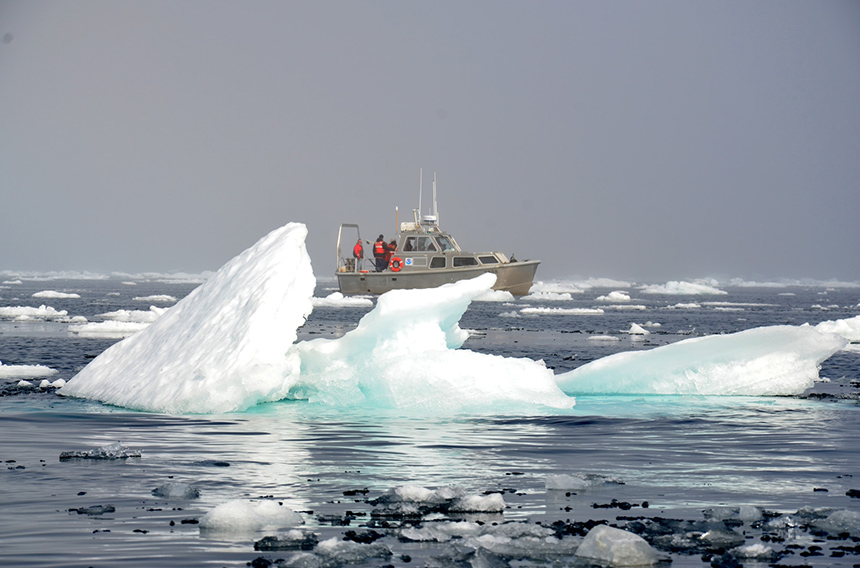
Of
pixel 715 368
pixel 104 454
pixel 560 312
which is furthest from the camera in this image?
pixel 560 312

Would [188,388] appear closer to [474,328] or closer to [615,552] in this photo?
[615,552]

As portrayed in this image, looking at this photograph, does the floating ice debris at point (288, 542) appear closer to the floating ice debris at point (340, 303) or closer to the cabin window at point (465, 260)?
the floating ice debris at point (340, 303)

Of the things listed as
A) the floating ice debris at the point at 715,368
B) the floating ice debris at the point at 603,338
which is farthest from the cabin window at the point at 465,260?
the floating ice debris at the point at 715,368

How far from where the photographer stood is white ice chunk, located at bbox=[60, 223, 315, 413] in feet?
41.6

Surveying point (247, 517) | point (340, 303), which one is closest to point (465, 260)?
point (340, 303)

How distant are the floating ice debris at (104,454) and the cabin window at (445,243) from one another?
44190 millimetres

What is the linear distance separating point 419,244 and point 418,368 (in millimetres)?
40240

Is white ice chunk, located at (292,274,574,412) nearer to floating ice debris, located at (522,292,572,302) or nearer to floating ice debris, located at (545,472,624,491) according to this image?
floating ice debris, located at (545,472,624,491)

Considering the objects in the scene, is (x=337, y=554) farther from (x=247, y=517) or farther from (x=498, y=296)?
(x=498, y=296)

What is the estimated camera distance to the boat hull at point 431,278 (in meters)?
51.6

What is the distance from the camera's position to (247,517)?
6980 millimetres

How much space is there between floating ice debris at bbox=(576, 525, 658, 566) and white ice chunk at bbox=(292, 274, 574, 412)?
732cm

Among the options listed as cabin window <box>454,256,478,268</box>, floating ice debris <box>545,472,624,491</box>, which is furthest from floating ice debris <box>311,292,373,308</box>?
floating ice debris <box>545,472,624,491</box>

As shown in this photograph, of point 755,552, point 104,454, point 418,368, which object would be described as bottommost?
point 755,552
